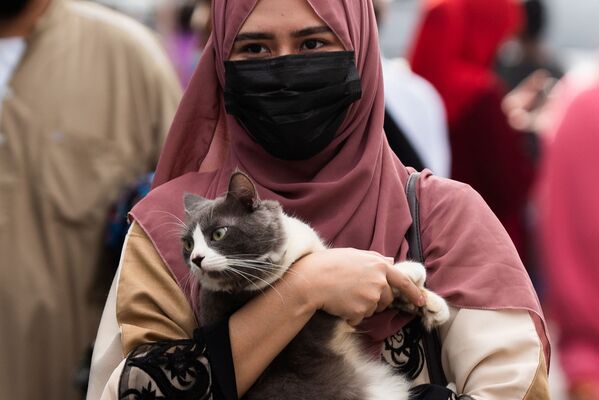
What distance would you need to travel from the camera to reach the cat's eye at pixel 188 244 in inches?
97.9

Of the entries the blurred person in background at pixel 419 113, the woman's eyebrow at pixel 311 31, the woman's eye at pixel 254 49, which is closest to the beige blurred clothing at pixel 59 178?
the blurred person in background at pixel 419 113

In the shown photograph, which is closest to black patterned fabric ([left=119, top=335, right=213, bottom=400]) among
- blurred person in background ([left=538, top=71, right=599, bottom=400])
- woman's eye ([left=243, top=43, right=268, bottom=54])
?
woman's eye ([left=243, top=43, right=268, bottom=54])

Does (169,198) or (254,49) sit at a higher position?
(254,49)

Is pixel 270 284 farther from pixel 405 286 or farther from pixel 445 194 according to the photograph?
pixel 445 194

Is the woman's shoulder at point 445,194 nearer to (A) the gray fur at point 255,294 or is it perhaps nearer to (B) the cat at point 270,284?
(B) the cat at point 270,284

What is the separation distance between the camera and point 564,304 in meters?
4.46

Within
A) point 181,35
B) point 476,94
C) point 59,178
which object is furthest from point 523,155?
point 181,35

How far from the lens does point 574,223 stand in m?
4.50

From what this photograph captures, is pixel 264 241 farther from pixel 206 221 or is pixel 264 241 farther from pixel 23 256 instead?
pixel 23 256

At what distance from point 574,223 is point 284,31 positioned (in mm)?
2156

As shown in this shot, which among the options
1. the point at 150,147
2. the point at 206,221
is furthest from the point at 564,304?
the point at 206,221

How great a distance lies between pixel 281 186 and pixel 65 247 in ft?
5.68

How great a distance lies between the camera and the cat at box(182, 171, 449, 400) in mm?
2428

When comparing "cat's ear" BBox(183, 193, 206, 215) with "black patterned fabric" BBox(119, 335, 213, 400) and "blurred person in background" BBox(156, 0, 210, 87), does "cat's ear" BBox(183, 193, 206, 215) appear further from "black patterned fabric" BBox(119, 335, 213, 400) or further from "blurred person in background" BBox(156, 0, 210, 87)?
"blurred person in background" BBox(156, 0, 210, 87)
